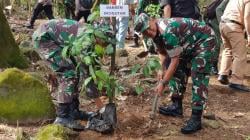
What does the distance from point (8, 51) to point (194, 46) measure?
123 inches

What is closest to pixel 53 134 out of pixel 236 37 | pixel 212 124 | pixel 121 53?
pixel 212 124

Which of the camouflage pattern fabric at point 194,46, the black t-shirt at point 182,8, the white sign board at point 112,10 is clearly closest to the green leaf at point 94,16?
the white sign board at point 112,10

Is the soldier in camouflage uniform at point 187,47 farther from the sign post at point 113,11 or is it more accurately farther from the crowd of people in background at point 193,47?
the sign post at point 113,11

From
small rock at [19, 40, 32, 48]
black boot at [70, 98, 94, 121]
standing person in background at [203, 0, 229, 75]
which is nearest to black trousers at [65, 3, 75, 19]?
small rock at [19, 40, 32, 48]

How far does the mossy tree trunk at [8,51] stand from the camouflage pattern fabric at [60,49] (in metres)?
2.08

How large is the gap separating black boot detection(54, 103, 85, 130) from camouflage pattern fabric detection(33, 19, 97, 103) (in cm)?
9

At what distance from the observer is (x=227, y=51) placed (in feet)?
23.6

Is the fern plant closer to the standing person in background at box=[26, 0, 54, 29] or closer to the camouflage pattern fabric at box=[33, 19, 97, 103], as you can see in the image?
the camouflage pattern fabric at box=[33, 19, 97, 103]

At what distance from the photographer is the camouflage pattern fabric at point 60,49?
494 centimetres

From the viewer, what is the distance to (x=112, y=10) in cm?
489

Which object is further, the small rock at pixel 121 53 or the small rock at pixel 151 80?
the small rock at pixel 121 53

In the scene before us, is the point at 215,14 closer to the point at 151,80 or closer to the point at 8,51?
the point at 151,80

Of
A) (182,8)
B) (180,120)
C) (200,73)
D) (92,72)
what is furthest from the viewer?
(182,8)

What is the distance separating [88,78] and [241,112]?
253 cm
